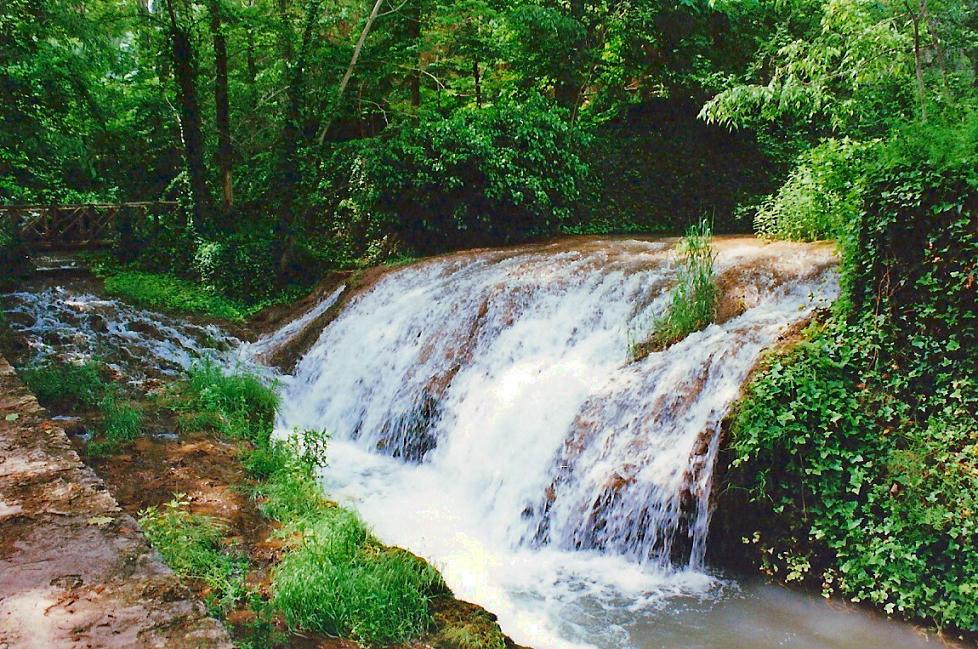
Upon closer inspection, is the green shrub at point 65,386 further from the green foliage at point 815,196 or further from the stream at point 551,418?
the green foliage at point 815,196

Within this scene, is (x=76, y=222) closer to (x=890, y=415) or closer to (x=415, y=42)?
(x=415, y=42)

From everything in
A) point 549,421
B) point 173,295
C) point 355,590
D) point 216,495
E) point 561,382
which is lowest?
point 216,495

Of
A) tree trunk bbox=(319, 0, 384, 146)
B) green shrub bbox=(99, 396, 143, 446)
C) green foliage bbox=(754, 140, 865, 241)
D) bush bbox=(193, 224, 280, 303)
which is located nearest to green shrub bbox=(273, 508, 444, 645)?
green shrub bbox=(99, 396, 143, 446)

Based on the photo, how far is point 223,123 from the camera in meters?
14.3

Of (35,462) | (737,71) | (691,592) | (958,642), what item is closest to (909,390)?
(958,642)

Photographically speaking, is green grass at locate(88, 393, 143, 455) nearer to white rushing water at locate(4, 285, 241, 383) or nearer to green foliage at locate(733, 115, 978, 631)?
white rushing water at locate(4, 285, 241, 383)

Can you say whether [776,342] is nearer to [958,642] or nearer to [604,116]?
[958,642]

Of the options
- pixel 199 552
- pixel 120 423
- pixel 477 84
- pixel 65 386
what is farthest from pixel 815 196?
pixel 477 84

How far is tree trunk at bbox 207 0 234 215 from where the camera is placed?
44.8ft

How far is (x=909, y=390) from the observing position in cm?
498

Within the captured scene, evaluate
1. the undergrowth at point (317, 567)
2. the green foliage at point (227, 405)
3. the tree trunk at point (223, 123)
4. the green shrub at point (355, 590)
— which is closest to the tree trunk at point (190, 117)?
the tree trunk at point (223, 123)

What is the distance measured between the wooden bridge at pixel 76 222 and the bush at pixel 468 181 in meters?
5.36

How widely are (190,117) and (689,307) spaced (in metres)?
11.0

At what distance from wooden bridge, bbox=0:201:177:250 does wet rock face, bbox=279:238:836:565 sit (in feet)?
23.6
